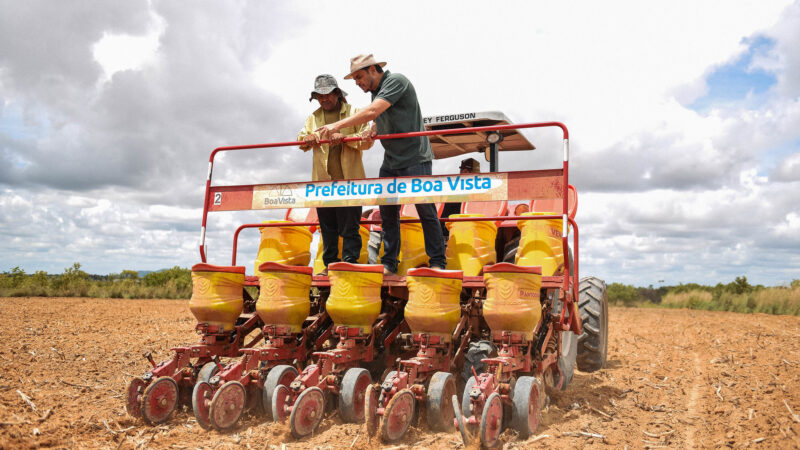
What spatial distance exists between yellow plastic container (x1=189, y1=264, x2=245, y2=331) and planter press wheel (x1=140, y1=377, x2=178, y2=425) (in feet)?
2.36

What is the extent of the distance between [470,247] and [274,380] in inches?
80.9

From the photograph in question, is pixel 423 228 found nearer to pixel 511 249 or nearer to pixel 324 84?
pixel 511 249

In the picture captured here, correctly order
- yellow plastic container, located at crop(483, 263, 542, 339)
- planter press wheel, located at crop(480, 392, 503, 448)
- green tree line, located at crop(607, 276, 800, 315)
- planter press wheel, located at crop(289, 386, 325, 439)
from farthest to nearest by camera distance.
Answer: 1. green tree line, located at crop(607, 276, 800, 315)
2. yellow plastic container, located at crop(483, 263, 542, 339)
3. planter press wheel, located at crop(289, 386, 325, 439)
4. planter press wheel, located at crop(480, 392, 503, 448)

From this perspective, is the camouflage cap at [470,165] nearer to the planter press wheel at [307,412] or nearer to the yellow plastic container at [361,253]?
the yellow plastic container at [361,253]

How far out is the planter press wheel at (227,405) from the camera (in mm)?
3945

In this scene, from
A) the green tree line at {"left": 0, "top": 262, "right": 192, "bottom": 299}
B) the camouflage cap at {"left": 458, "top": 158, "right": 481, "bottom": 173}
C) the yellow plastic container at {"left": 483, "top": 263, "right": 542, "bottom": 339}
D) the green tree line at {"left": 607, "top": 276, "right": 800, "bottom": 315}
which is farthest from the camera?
the green tree line at {"left": 607, "top": 276, "right": 800, "bottom": 315}

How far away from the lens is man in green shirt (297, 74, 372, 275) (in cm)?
512

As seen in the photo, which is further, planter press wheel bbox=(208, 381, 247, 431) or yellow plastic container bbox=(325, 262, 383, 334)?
yellow plastic container bbox=(325, 262, 383, 334)

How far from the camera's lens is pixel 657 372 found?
6.82m

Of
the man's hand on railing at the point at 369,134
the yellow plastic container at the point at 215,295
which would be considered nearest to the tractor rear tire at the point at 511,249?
the man's hand on railing at the point at 369,134

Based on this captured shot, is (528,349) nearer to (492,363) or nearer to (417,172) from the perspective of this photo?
(492,363)

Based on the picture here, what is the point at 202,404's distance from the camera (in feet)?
13.3

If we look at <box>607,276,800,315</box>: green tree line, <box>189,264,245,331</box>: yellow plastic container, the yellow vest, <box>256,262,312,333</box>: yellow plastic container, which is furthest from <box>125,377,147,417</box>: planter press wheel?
<box>607,276,800,315</box>: green tree line

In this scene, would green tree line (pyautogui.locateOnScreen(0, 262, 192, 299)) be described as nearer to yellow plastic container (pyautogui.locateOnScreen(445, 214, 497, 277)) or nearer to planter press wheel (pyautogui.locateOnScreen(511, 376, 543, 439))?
yellow plastic container (pyautogui.locateOnScreen(445, 214, 497, 277))
